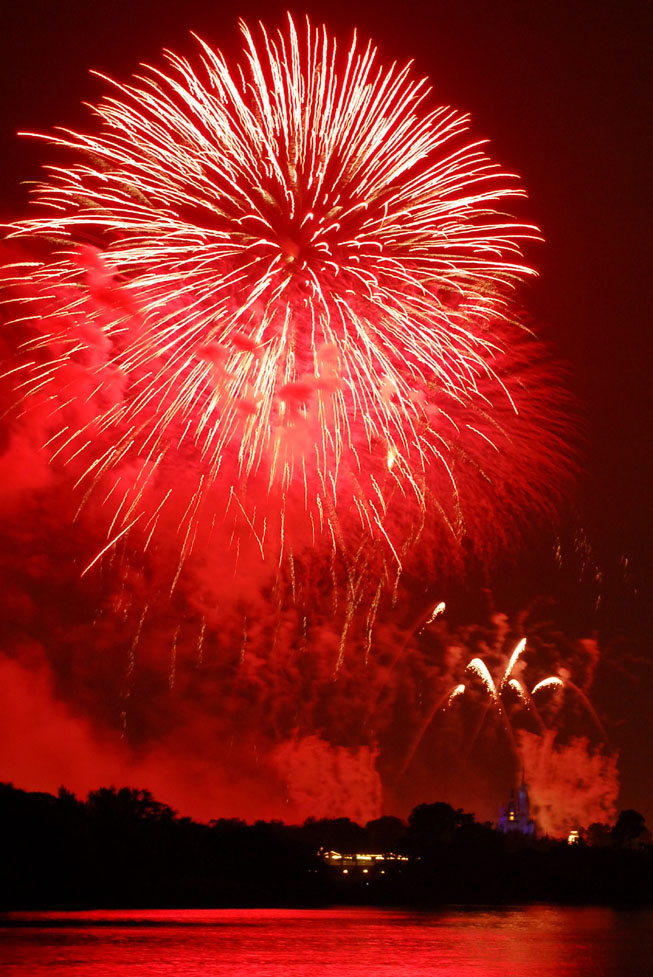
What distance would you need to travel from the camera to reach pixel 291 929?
61812mm

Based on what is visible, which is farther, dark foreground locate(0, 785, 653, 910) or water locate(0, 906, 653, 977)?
dark foreground locate(0, 785, 653, 910)

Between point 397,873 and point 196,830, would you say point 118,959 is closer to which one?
point 196,830

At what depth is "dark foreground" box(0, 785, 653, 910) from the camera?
67062 millimetres

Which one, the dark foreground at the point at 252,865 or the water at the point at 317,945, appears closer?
the water at the point at 317,945

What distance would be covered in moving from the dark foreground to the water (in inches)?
91.9

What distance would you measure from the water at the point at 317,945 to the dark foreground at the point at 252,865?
2.33 meters

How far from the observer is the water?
129ft

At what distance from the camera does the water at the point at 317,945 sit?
3928 centimetres

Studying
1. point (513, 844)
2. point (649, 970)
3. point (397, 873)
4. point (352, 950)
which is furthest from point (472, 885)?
point (649, 970)

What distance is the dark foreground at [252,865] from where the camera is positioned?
220 ft

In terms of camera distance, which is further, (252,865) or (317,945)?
(252,865)

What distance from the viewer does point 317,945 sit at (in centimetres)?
5041

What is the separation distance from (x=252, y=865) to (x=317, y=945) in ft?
117

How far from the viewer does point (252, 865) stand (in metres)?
84.8
